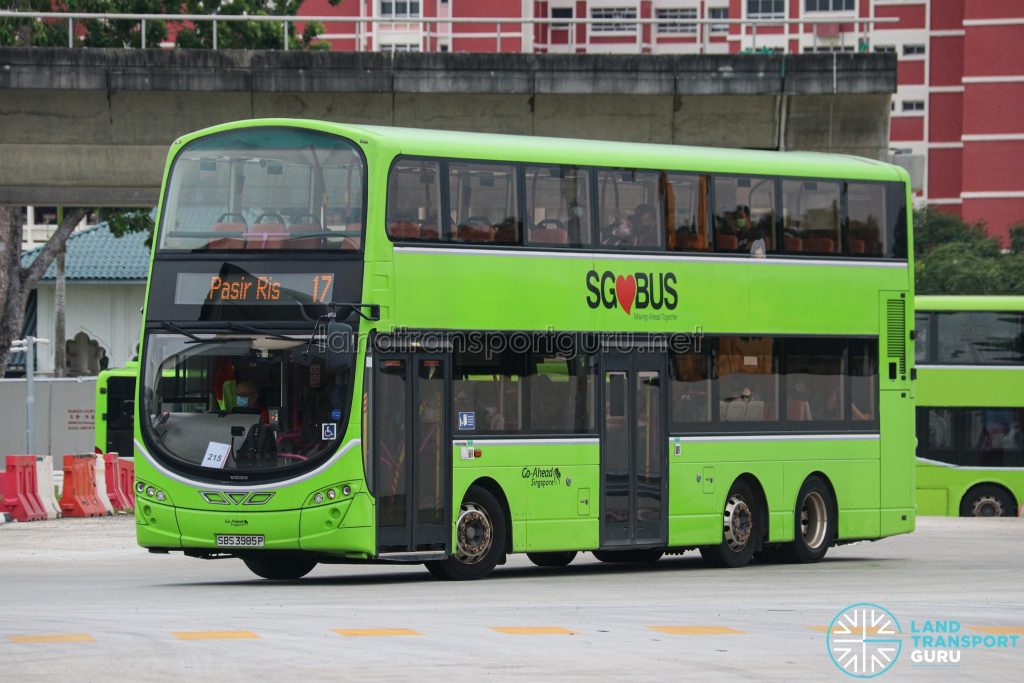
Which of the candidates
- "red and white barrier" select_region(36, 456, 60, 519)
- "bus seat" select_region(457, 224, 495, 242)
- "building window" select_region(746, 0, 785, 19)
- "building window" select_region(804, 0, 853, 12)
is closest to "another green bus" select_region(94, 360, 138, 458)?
"red and white barrier" select_region(36, 456, 60, 519)

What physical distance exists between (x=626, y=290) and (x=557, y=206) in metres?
1.24

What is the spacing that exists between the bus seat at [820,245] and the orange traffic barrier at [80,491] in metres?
15.1

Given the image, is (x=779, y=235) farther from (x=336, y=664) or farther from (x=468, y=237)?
(x=336, y=664)

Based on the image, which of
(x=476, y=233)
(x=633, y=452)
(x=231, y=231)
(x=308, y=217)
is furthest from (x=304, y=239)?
(x=633, y=452)

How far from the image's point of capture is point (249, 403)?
18078 millimetres

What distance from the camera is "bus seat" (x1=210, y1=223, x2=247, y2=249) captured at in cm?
1823

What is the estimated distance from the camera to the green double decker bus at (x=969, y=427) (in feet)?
127

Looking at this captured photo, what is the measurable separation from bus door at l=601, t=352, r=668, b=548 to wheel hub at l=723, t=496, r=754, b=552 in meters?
1.21

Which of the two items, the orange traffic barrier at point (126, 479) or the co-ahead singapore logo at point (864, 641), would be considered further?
the orange traffic barrier at point (126, 479)

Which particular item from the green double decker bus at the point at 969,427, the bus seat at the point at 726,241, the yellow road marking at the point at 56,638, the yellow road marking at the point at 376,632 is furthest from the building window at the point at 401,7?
the yellow road marking at the point at 56,638

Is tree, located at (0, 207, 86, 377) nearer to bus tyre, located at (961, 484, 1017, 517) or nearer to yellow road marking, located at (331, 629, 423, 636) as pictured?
bus tyre, located at (961, 484, 1017, 517)

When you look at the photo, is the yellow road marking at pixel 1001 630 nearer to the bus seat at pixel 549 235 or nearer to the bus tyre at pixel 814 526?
the bus seat at pixel 549 235

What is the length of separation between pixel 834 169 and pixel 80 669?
13395mm

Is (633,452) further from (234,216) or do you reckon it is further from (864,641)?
(864,641)
